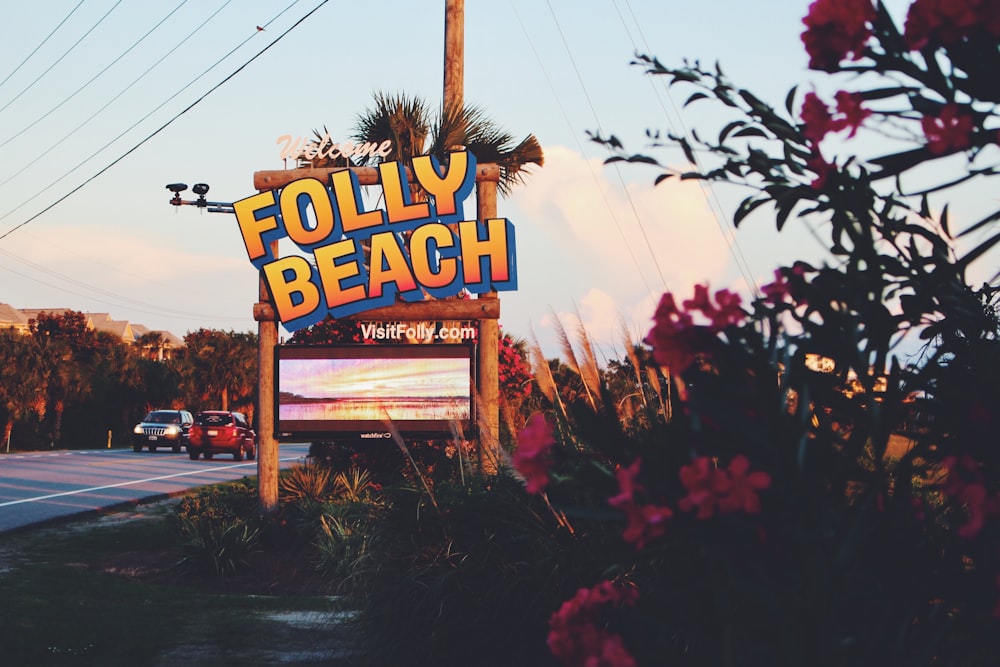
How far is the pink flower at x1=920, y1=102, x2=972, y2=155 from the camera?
279 centimetres

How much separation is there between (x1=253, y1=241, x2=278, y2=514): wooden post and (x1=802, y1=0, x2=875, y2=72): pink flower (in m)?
11.7

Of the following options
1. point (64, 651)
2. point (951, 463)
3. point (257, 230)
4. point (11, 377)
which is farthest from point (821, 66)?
point (11, 377)

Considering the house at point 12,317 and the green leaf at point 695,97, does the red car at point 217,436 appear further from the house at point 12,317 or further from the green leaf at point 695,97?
the house at point 12,317

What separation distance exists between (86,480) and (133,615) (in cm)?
1794

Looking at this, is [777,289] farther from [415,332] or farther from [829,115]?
[415,332]

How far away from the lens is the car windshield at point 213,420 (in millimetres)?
37812

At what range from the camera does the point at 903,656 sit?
2689 mm

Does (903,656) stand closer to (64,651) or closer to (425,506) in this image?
(425,506)

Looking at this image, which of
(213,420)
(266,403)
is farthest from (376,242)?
(213,420)

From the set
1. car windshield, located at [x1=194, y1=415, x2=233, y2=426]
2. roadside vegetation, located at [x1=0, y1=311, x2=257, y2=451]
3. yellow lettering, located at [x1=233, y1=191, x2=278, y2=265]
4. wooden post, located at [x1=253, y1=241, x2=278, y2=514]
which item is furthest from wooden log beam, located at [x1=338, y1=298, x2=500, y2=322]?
roadside vegetation, located at [x1=0, y1=311, x2=257, y2=451]

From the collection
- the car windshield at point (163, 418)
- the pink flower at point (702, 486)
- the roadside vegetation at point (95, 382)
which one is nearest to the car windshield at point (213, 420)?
the car windshield at point (163, 418)

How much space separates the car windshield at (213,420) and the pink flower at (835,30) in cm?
3666

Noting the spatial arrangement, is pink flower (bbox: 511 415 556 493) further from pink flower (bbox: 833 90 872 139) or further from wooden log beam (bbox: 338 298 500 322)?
wooden log beam (bbox: 338 298 500 322)

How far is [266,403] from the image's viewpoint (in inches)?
565
